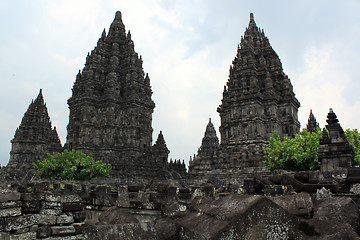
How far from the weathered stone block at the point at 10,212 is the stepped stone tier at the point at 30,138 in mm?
49903

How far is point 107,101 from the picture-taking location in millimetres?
43719

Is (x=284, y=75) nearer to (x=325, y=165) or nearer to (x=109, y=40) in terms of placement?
(x=325, y=165)

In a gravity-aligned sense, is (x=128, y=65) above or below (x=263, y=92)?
above

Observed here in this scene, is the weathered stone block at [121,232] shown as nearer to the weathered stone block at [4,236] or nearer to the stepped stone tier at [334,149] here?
the weathered stone block at [4,236]

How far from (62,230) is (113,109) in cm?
3913

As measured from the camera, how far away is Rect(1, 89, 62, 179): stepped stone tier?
5266 cm

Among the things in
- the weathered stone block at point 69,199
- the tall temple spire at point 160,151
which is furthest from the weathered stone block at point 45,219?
the tall temple spire at point 160,151

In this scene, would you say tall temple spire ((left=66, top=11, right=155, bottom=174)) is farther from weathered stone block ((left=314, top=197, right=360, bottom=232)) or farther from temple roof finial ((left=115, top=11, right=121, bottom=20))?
weathered stone block ((left=314, top=197, right=360, bottom=232))

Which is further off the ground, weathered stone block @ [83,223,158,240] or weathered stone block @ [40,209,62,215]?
weathered stone block @ [83,223,158,240]

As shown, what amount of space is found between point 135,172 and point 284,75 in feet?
73.3

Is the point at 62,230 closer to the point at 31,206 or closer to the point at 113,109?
the point at 31,206

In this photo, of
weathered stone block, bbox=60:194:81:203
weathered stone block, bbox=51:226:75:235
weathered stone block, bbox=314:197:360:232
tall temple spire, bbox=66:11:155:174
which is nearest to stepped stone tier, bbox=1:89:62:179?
tall temple spire, bbox=66:11:155:174

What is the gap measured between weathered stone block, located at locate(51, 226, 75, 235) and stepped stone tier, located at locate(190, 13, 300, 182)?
69.4 feet

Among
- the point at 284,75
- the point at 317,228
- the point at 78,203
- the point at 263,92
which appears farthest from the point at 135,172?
the point at 317,228
